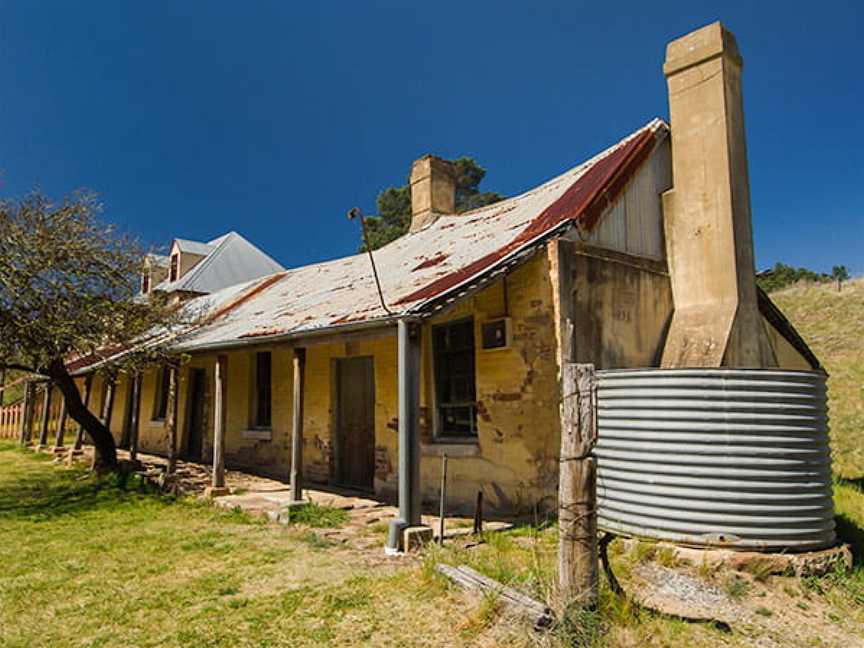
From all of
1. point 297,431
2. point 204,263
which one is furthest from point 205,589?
point 204,263

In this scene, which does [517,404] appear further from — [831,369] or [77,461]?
[831,369]

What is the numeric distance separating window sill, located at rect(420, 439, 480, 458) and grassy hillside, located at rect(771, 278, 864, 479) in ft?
24.4

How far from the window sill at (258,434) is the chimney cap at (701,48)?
9385 millimetres

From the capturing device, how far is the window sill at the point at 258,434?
12.3m

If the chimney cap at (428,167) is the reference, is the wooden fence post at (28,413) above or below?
below

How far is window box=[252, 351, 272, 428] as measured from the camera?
13.0 m

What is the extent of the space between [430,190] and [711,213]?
767 cm

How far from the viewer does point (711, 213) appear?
8.06 meters

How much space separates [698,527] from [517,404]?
2.90 metres

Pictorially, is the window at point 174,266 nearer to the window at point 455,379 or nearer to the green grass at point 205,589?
the green grass at point 205,589

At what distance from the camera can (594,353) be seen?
785 cm

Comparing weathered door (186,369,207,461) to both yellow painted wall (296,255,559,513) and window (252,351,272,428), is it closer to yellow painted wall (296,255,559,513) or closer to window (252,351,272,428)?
window (252,351,272,428)

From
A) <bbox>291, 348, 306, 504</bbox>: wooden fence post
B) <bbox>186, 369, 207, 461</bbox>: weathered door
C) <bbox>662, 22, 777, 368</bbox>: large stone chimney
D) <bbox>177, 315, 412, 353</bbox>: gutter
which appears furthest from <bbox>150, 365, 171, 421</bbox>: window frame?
<bbox>662, 22, 777, 368</bbox>: large stone chimney

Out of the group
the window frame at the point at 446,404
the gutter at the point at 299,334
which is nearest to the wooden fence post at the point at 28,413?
the gutter at the point at 299,334
